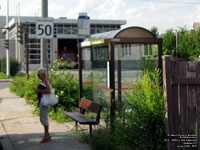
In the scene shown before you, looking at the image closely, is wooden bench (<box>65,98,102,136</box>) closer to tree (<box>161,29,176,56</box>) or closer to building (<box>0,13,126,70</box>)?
tree (<box>161,29,176,56</box>)

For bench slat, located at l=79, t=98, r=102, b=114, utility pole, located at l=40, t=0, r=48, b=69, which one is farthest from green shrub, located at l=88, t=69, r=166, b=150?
utility pole, located at l=40, t=0, r=48, b=69

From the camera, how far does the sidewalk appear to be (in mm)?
6582

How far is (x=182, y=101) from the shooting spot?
4961 mm

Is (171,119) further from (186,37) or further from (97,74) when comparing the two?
(186,37)

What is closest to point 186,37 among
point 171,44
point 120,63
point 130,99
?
point 171,44

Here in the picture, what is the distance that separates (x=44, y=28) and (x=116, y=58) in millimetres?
3102

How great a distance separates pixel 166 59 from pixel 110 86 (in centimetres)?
227

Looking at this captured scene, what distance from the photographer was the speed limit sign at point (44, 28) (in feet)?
34.3

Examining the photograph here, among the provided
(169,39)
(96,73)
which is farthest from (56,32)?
(96,73)

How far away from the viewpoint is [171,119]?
497 cm

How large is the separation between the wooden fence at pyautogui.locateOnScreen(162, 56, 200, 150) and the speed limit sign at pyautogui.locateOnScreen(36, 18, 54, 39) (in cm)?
618

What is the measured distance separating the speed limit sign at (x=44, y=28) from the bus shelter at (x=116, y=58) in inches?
65.8

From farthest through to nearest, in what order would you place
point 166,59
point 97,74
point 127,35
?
point 97,74 < point 127,35 < point 166,59

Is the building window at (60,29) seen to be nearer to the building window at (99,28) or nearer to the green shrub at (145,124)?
the building window at (99,28)
